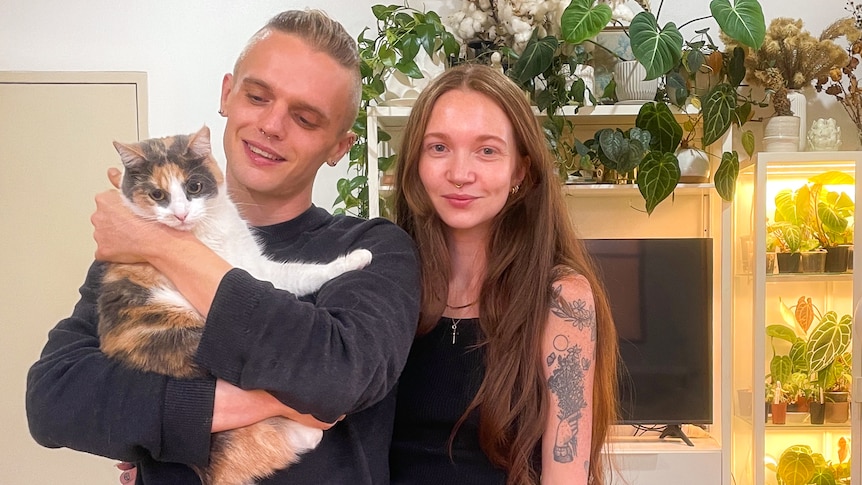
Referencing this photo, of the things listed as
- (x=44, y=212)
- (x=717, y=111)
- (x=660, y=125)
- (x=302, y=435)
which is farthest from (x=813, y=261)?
(x=44, y=212)

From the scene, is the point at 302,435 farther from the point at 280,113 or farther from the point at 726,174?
the point at 726,174

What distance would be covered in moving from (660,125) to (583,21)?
50 cm

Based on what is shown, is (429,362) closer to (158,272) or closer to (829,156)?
(158,272)

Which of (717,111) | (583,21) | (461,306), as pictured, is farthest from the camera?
(717,111)

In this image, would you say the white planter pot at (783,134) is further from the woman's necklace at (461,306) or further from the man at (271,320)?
the man at (271,320)

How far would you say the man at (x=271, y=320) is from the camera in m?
0.92

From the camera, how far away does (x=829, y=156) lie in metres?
2.56

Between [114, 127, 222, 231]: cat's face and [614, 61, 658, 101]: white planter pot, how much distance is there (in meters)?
1.88

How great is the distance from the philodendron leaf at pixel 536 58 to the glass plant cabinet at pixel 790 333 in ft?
3.06

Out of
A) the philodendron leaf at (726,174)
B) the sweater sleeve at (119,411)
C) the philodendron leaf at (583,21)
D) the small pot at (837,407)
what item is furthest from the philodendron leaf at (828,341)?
the sweater sleeve at (119,411)

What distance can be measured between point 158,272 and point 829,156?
252cm

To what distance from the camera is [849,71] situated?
2689 mm

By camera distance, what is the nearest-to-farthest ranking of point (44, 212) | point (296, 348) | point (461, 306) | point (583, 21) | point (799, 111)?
point (296, 348) < point (461, 306) < point (583, 21) < point (799, 111) < point (44, 212)

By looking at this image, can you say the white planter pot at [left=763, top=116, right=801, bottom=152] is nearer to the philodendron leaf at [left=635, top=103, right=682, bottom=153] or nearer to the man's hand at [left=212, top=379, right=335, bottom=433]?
the philodendron leaf at [left=635, top=103, right=682, bottom=153]
